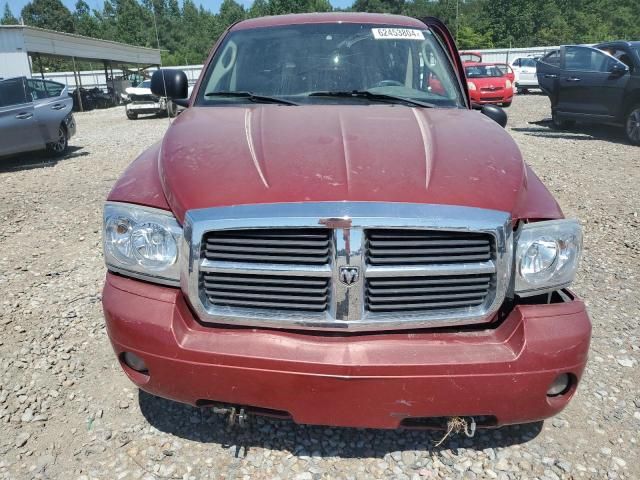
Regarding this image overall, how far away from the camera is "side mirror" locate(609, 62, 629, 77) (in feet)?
→ 32.5

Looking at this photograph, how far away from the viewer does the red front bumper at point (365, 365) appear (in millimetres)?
1867

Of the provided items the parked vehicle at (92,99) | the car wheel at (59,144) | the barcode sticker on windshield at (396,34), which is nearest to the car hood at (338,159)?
the barcode sticker on windshield at (396,34)

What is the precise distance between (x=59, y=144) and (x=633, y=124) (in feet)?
37.1

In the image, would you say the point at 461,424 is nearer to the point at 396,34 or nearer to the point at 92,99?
the point at 396,34

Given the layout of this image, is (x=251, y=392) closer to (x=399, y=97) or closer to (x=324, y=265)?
(x=324, y=265)

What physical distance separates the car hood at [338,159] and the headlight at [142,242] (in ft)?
0.28

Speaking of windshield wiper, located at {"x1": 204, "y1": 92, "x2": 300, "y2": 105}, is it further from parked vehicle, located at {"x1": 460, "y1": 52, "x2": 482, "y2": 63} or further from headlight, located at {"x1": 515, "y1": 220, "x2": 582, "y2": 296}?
parked vehicle, located at {"x1": 460, "y1": 52, "x2": 482, "y2": 63}

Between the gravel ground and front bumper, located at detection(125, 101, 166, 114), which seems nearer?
the gravel ground

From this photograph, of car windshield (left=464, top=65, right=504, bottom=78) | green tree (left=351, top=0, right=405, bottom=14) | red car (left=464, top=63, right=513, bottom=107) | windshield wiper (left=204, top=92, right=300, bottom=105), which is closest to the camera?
windshield wiper (left=204, top=92, right=300, bottom=105)

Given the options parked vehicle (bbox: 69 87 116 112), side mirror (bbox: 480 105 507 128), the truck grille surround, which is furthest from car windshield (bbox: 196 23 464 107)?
parked vehicle (bbox: 69 87 116 112)

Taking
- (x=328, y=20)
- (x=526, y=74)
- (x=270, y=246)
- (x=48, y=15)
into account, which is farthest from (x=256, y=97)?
(x=48, y=15)

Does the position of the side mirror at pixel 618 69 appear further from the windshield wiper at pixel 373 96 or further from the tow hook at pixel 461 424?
the tow hook at pixel 461 424

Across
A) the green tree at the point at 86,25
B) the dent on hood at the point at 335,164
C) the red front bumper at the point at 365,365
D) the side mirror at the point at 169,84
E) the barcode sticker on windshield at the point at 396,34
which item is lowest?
the red front bumper at the point at 365,365

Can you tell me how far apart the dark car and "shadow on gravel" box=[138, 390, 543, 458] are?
952 cm
